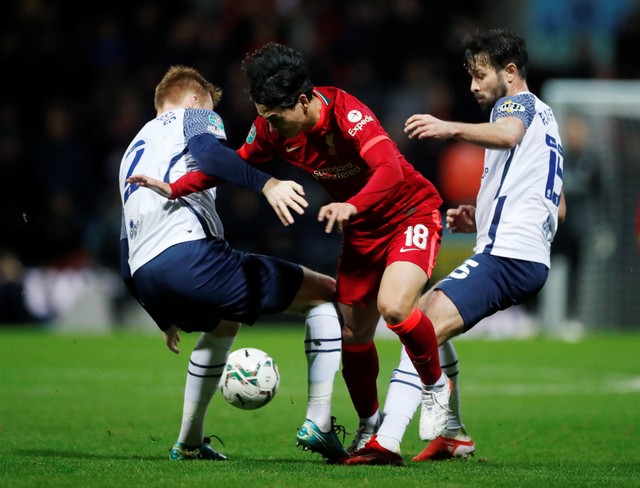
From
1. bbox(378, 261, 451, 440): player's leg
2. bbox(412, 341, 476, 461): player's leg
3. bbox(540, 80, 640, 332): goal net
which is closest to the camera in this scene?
bbox(378, 261, 451, 440): player's leg

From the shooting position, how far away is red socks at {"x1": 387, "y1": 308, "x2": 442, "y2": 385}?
5.46m

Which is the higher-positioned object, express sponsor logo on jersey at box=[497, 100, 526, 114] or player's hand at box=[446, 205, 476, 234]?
express sponsor logo on jersey at box=[497, 100, 526, 114]

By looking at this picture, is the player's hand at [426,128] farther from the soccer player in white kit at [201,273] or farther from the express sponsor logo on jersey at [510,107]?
the soccer player in white kit at [201,273]

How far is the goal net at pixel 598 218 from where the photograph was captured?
49.5 feet

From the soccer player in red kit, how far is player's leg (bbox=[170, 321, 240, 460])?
651mm

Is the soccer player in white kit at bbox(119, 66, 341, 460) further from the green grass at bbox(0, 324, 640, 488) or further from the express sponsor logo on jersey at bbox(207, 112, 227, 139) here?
the green grass at bbox(0, 324, 640, 488)

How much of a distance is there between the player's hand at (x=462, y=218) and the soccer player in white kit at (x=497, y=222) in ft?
0.71

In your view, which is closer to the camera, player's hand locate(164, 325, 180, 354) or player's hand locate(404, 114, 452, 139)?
player's hand locate(404, 114, 452, 139)

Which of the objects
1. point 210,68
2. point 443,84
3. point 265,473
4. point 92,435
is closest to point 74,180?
point 210,68

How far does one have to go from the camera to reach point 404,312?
546 cm

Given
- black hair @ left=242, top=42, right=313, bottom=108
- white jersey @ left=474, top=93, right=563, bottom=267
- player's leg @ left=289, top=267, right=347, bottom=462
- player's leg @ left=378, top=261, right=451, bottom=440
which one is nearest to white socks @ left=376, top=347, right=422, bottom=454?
player's leg @ left=378, top=261, right=451, bottom=440

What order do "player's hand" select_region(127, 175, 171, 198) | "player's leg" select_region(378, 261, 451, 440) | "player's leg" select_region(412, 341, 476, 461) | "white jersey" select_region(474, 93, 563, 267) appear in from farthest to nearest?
"player's leg" select_region(412, 341, 476, 461), "white jersey" select_region(474, 93, 563, 267), "player's hand" select_region(127, 175, 171, 198), "player's leg" select_region(378, 261, 451, 440)

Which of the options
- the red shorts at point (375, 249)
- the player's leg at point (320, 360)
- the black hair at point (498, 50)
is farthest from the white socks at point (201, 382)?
the black hair at point (498, 50)

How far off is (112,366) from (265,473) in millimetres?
6359
